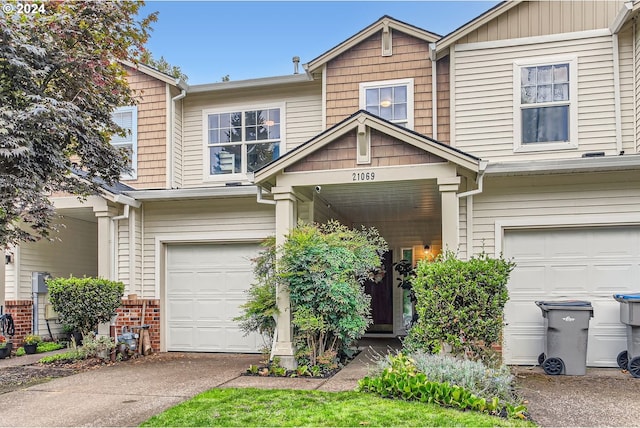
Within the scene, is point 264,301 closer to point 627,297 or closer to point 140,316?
point 140,316

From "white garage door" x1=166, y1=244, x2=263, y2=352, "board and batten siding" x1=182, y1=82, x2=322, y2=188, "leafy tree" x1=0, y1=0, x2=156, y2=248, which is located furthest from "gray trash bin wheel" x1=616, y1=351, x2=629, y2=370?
"leafy tree" x1=0, y1=0, x2=156, y2=248

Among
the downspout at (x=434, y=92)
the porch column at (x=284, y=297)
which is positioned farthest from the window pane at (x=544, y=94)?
the porch column at (x=284, y=297)

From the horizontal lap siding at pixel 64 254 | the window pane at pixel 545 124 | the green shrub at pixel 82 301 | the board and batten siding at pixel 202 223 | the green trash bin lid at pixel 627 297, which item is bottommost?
the green shrub at pixel 82 301

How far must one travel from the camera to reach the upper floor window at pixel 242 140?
10648 millimetres

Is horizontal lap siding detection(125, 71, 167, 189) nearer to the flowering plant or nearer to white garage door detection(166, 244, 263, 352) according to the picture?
white garage door detection(166, 244, 263, 352)

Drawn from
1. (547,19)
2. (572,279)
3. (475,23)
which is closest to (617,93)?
(547,19)

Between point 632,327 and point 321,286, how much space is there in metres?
4.45

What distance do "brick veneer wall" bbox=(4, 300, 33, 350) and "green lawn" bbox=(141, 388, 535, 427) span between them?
6.57m

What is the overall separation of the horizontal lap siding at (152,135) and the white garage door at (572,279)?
679 cm

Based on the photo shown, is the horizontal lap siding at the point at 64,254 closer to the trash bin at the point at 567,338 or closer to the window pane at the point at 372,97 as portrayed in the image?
the window pane at the point at 372,97

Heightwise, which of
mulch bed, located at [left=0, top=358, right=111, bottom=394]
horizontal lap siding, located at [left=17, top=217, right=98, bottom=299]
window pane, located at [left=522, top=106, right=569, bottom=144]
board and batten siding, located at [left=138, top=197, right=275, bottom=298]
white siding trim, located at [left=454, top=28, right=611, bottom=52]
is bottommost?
mulch bed, located at [left=0, top=358, right=111, bottom=394]

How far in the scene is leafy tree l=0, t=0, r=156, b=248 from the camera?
6211mm

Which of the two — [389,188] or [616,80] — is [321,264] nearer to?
[389,188]

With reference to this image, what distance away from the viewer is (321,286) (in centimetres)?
723
